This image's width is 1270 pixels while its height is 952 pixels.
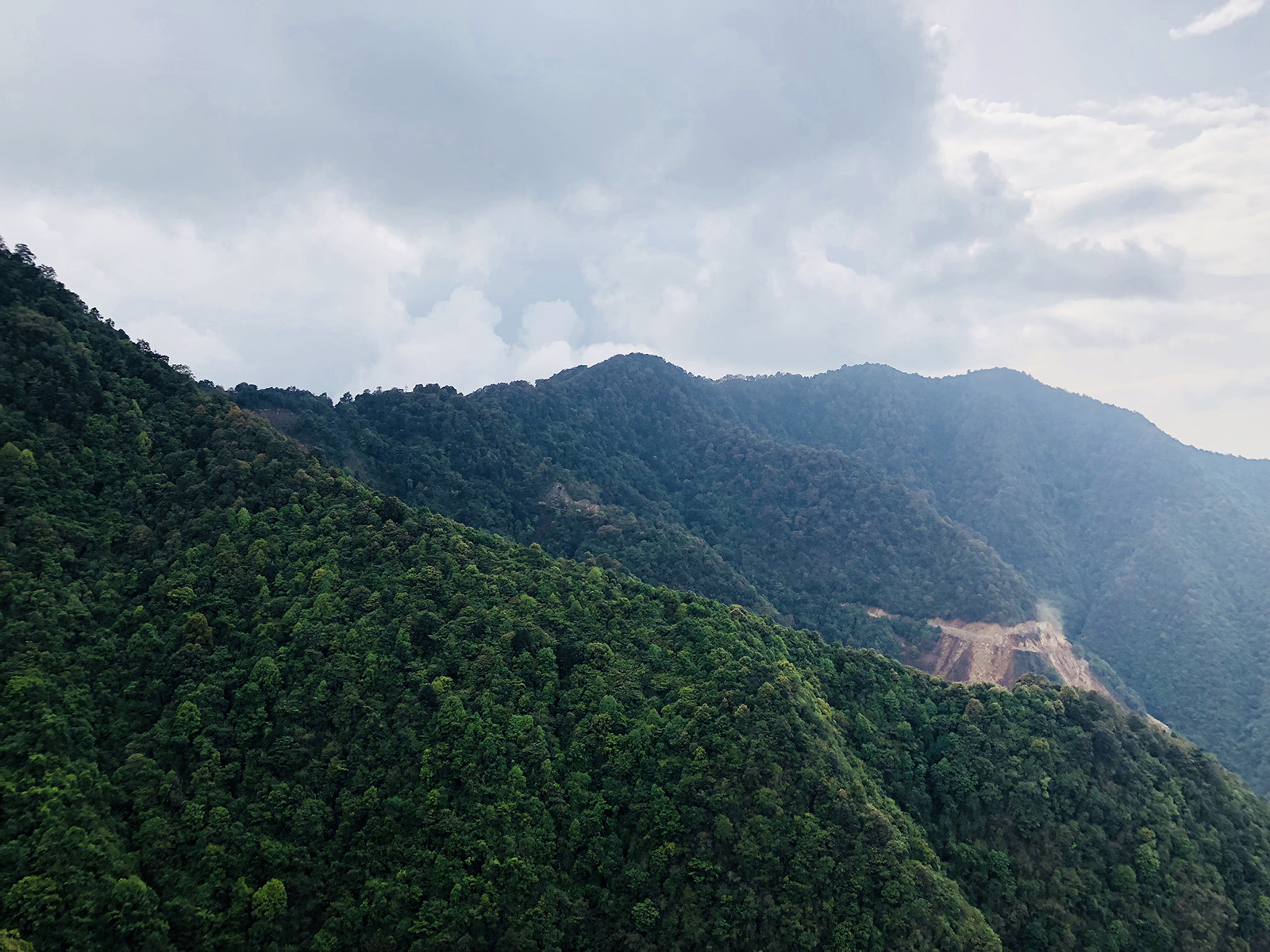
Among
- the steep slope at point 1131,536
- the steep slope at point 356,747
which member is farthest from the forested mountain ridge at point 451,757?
the steep slope at point 1131,536

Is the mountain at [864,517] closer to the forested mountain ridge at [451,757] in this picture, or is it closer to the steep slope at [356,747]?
the forested mountain ridge at [451,757]

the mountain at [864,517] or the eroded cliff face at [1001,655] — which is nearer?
the eroded cliff face at [1001,655]

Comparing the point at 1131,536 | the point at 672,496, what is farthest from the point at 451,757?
the point at 1131,536

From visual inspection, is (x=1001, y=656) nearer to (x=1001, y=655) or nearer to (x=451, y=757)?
(x=1001, y=655)

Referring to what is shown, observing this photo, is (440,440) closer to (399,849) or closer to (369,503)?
(369,503)

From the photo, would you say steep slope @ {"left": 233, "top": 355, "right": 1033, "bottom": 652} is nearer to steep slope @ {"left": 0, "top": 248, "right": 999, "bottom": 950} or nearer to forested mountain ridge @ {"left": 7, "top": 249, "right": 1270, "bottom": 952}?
forested mountain ridge @ {"left": 7, "top": 249, "right": 1270, "bottom": 952}

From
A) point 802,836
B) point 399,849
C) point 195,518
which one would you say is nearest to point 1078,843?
point 802,836
